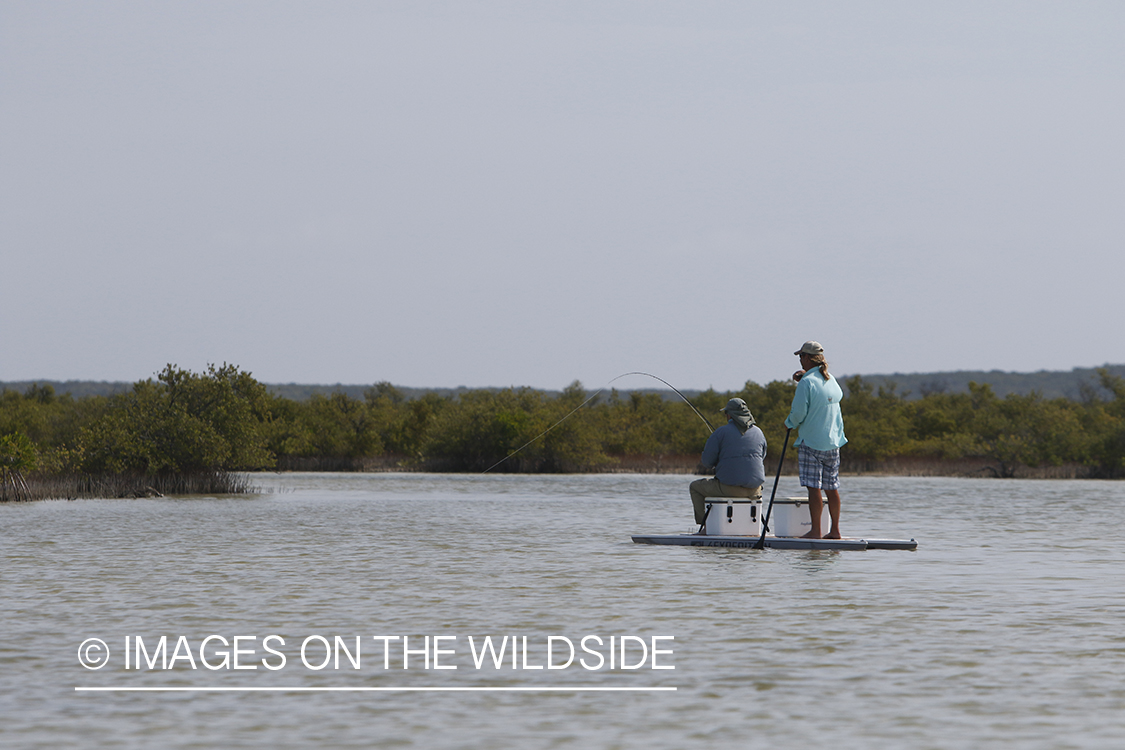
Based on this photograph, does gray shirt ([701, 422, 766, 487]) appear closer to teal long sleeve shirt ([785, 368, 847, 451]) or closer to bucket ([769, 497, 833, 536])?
bucket ([769, 497, 833, 536])

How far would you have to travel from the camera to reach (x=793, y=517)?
14625mm

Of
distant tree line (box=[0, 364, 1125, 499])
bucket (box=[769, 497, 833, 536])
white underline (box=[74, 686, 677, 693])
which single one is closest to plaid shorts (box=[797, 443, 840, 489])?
bucket (box=[769, 497, 833, 536])

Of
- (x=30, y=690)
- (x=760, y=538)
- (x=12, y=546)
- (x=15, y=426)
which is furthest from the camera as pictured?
(x=15, y=426)

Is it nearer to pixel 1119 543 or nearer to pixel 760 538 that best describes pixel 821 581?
pixel 760 538

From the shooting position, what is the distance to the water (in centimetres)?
603

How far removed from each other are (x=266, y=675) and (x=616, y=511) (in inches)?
737

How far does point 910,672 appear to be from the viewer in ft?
24.1

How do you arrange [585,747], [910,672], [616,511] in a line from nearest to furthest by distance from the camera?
[585,747]
[910,672]
[616,511]

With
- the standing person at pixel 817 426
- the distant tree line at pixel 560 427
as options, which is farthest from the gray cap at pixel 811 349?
the distant tree line at pixel 560 427

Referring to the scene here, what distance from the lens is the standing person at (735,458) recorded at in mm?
15109

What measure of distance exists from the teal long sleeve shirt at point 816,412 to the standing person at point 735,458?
1.13m

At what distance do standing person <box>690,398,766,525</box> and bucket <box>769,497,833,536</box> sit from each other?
1.89 feet

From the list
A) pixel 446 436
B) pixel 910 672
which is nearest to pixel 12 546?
pixel 910 672

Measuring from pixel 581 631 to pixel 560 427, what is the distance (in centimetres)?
5129
